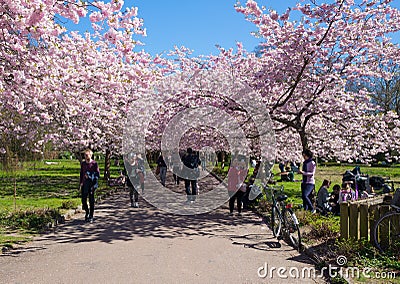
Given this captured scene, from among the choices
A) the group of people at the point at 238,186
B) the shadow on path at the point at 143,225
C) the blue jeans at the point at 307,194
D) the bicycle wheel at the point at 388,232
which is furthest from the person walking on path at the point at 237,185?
the bicycle wheel at the point at 388,232

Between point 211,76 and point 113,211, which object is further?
point 211,76

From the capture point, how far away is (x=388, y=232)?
6.65 m

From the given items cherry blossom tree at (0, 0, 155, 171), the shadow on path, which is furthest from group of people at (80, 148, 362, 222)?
cherry blossom tree at (0, 0, 155, 171)

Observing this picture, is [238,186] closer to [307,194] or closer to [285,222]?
[307,194]

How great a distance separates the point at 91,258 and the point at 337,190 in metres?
6.81

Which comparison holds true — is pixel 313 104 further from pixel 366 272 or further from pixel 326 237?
pixel 366 272

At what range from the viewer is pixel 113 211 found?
12328 mm

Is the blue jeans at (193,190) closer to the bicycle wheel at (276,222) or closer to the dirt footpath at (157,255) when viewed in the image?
the dirt footpath at (157,255)

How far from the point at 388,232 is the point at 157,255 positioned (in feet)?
11.8

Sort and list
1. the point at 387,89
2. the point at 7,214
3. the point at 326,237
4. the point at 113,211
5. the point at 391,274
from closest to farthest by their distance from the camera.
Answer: the point at 391,274 < the point at 326,237 < the point at 7,214 < the point at 113,211 < the point at 387,89

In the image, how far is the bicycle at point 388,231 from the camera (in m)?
6.51

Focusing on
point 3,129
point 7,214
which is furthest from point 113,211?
point 3,129

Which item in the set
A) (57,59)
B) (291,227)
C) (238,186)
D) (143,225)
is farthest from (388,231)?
(57,59)

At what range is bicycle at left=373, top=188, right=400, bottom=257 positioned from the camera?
651 centimetres
